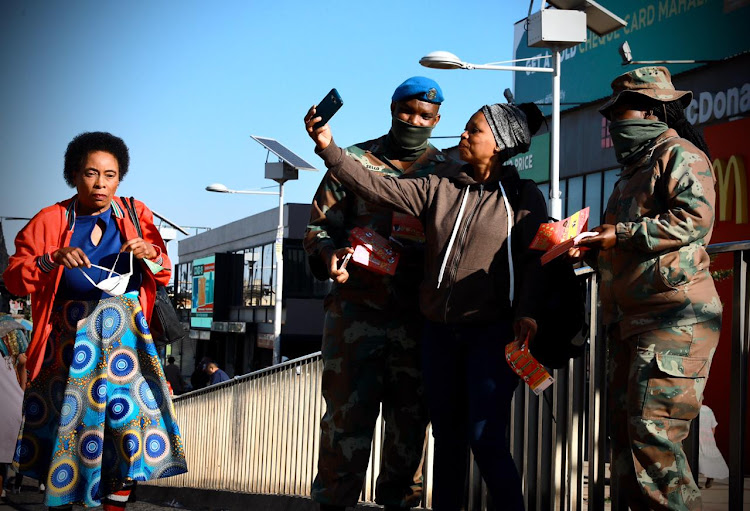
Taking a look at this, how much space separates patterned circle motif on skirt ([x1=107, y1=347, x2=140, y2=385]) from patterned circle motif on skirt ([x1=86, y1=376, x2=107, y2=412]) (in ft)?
0.18

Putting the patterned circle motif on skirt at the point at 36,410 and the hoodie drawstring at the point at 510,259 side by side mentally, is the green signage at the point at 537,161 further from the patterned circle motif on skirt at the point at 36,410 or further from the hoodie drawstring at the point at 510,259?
the hoodie drawstring at the point at 510,259

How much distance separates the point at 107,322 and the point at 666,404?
275cm

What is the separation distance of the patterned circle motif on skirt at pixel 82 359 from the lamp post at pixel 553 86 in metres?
7.22

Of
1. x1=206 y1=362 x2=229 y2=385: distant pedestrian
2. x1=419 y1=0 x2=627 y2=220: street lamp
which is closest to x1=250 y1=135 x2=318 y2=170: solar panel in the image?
x1=206 y1=362 x2=229 y2=385: distant pedestrian

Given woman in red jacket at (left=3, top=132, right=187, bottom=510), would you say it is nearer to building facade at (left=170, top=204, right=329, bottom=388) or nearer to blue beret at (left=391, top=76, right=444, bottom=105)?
blue beret at (left=391, top=76, right=444, bottom=105)

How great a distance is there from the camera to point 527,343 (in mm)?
3934

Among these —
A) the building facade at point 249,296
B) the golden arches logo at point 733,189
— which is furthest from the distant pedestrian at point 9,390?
the building facade at point 249,296

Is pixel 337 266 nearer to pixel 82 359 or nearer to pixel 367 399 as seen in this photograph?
pixel 367 399

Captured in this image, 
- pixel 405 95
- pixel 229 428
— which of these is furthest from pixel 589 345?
pixel 229 428

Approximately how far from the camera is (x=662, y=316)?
3.79 meters

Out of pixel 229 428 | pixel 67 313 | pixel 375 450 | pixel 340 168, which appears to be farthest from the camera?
pixel 229 428

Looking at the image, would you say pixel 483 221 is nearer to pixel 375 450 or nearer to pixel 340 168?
pixel 340 168

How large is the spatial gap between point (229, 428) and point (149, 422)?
5.21m

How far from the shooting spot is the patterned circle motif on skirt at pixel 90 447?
4910 millimetres
